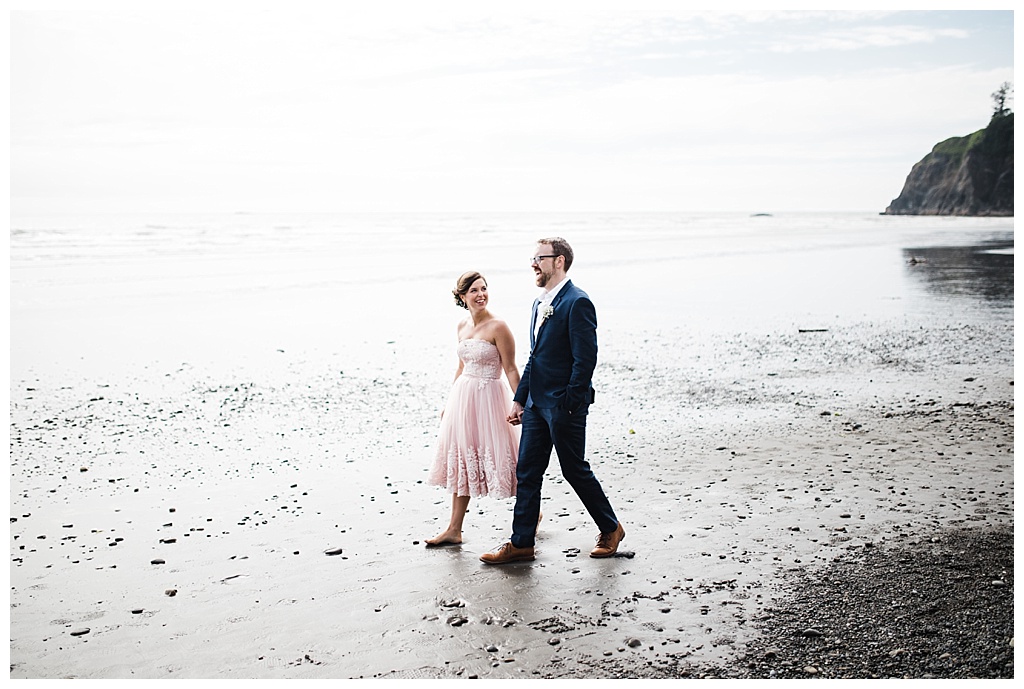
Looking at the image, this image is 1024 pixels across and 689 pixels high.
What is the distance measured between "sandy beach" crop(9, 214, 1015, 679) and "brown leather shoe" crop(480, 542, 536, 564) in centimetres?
7

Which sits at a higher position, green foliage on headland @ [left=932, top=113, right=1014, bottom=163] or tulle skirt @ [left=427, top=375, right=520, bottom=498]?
green foliage on headland @ [left=932, top=113, right=1014, bottom=163]

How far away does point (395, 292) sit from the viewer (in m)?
22.4

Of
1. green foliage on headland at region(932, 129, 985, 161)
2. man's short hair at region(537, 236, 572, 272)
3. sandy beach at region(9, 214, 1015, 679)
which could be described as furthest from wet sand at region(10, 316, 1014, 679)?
green foliage on headland at region(932, 129, 985, 161)

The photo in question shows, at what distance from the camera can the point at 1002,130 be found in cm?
10712

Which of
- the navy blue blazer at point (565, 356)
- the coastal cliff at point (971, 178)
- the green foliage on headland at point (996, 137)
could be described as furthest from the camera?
the green foliage on headland at point (996, 137)

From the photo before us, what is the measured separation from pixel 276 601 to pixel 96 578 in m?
1.12

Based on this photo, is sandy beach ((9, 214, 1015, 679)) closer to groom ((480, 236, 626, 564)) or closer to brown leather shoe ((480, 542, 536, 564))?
brown leather shoe ((480, 542, 536, 564))

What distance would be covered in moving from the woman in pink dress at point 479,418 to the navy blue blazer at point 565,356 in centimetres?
40

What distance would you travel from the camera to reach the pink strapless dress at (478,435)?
6016mm

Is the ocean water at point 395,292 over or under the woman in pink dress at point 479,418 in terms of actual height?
under

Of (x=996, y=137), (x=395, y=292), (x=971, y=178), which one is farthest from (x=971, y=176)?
(x=395, y=292)

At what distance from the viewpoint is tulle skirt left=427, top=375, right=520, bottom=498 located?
6012 millimetres

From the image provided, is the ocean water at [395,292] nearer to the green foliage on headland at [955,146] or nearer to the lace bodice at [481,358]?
the lace bodice at [481,358]

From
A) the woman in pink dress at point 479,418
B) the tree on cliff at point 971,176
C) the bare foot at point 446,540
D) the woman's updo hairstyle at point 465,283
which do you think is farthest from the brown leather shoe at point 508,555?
the tree on cliff at point 971,176
